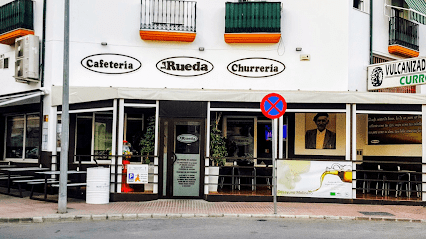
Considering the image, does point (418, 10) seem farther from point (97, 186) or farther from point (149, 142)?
point (97, 186)

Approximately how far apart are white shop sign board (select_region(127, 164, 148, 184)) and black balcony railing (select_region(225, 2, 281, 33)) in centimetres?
485

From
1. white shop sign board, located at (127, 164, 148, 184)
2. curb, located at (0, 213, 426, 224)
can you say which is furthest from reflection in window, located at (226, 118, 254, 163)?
curb, located at (0, 213, 426, 224)

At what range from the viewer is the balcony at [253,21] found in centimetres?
1532

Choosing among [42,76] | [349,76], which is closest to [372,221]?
[349,76]

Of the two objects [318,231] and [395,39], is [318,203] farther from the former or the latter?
[395,39]

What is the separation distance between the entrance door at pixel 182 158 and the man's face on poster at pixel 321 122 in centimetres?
498

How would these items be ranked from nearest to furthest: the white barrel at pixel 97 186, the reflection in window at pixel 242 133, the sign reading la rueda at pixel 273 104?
1. the sign reading la rueda at pixel 273 104
2. the white barrel at pixel 97 186
3. the reflection in window at pixel 242 133

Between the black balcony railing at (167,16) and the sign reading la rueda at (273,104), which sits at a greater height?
the black balcony railing at (167,16)

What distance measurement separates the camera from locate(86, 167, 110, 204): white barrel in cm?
1357

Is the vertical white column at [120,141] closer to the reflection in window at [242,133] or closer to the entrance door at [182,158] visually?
the entrance door at [182,158]

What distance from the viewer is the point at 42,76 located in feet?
52.3

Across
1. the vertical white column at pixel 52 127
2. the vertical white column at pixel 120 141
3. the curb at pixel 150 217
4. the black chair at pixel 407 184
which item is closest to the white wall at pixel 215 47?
the vertical white column at pixel 52 127

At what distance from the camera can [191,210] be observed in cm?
1252

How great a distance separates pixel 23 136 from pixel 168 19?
6.76 metres
